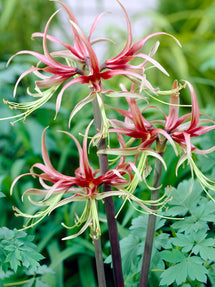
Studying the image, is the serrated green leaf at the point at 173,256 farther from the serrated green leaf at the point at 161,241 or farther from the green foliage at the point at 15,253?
the green foliage at the point at 15,253

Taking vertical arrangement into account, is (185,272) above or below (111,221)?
below

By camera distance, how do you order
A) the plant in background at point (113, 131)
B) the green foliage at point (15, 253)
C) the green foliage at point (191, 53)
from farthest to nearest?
the green foliage at point (191, 53)
the green foliage at point (15, 253)
the plant in background at point (113, 131)

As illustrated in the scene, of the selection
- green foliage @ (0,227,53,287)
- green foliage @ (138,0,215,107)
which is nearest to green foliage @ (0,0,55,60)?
green foliage @ (138,0,215,107)

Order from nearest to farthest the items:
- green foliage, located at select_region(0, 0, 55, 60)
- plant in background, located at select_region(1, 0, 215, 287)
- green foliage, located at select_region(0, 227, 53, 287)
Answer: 1. plant in background, located at select_region(1, 0, 215, 287)
2. green foliage, located at select_region(0, 227, 53, 287)
3. green foliage, located at select_region(0, 0, 55, 60)

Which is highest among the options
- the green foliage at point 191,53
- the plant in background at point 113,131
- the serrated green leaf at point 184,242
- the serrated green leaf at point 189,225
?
the green foliage at point 191,53

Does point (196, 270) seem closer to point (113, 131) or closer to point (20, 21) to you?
point (113, 131)

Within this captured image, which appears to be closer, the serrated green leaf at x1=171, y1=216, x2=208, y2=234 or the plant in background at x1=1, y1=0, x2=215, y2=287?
the plant in background at x1=1, y1=0, x2=215, y2=287

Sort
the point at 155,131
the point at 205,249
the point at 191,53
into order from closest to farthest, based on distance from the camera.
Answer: the point at 155,131, the point at 205,249, the point at 191,53

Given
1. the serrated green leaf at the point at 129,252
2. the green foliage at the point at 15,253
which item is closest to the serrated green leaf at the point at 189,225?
the serrated green leaf at the point at 129,252

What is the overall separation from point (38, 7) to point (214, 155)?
261cm


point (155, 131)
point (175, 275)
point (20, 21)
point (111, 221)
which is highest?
point (20, 21)

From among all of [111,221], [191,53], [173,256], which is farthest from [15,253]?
[191,53]

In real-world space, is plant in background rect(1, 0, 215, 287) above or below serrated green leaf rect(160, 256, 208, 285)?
above

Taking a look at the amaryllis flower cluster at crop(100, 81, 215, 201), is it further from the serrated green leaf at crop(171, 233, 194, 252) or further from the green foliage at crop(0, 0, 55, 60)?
the green foliage at crop(0, 0, 55, 60)
